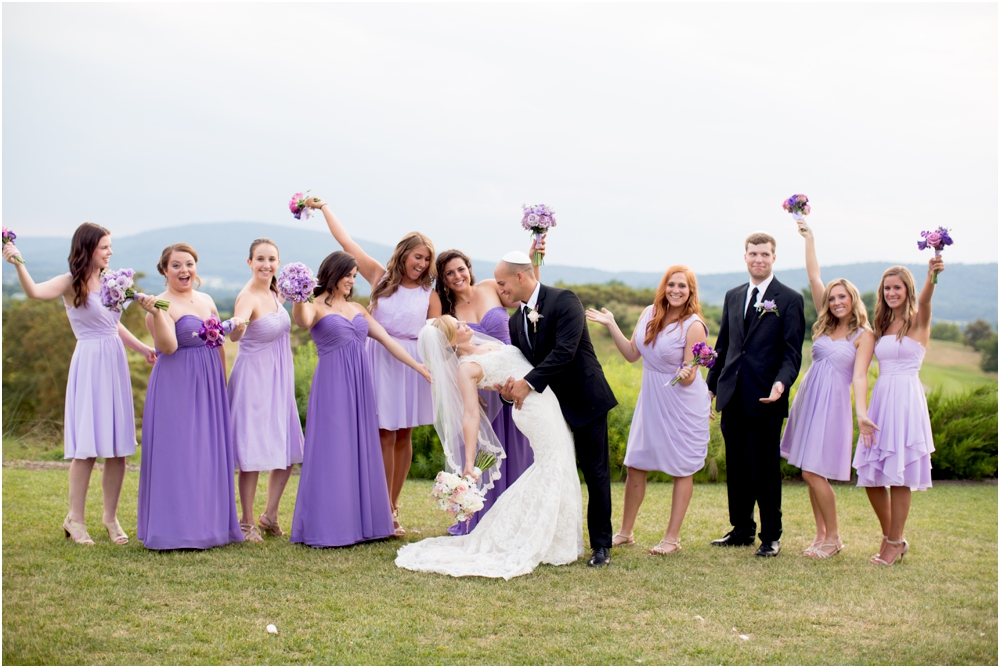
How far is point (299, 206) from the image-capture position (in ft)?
23.7

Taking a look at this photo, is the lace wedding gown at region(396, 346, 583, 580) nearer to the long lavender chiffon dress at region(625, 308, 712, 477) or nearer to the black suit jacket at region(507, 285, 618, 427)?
the black suit jacket at region(507, 285, 618, 427)

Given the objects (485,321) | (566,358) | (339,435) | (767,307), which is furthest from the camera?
(485,321)

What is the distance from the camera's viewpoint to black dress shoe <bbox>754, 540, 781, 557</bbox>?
657 centimetres

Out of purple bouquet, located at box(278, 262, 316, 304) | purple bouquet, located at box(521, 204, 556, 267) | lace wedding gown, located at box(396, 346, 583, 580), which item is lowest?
lace wedding gown, located at box(396, 346, 583, 580)

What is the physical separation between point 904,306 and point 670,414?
1.98 m

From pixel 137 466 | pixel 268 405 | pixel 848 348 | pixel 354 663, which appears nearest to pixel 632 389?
pixel 848 348

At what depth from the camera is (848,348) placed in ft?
21.7

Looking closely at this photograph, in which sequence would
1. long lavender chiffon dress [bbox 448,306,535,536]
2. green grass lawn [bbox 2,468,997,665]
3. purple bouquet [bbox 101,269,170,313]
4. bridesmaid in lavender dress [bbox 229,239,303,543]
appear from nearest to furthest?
1. green grass lawn [bbox 2,468,997,665]
2. purple bouquet [bbox 101,269,170,313]
3. bridesmaid in lavender dress [bbox 229,239,303,543]
4. long lavender chiffon dress [bbox 448,306,535,536]

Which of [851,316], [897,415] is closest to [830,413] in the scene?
[897,415]

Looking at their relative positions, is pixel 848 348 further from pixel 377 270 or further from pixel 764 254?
pixel 377 270

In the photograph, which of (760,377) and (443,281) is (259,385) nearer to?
(443,281)

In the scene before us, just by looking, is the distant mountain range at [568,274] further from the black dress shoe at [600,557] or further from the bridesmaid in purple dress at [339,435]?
the black dress shoe at [600,557]

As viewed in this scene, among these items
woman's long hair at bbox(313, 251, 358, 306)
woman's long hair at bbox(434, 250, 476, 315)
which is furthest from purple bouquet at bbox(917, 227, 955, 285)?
woman's long hair at bbox(313, 251, 358, 306)

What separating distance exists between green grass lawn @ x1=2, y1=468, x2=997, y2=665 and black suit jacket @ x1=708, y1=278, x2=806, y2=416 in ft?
4.20
